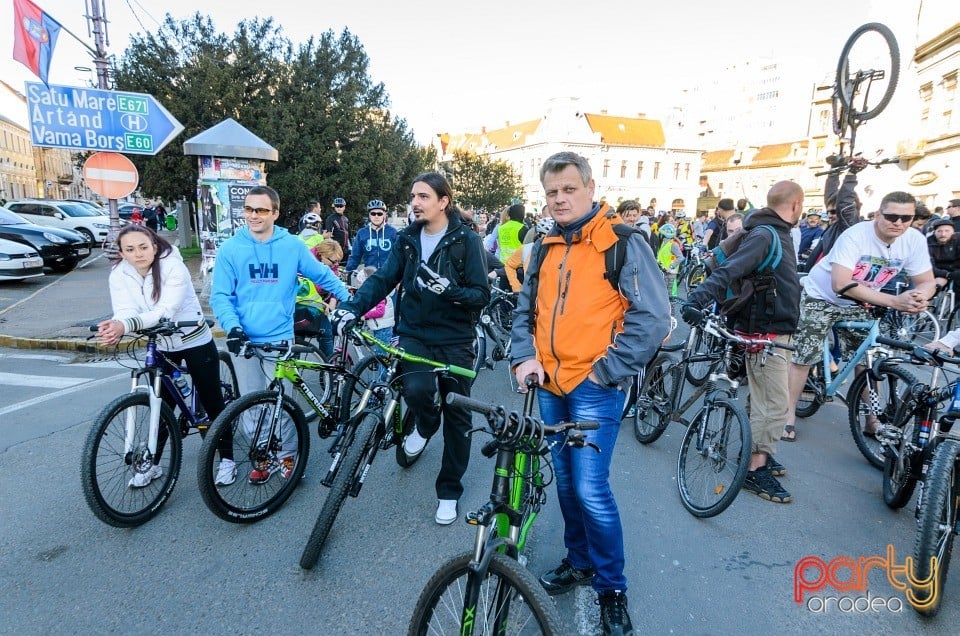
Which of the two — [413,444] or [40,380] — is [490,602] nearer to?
[413,444]

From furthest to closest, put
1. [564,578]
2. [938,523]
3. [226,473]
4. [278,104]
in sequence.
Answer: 1. [278,104]
2. [226,473]
3. [564,578]
4. [938,523]

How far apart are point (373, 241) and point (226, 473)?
13.8 ft

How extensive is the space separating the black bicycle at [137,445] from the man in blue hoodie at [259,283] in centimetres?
29

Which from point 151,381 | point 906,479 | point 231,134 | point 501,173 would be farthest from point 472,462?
point 501,173

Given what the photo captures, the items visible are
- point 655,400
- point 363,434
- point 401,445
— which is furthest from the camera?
point 655,400

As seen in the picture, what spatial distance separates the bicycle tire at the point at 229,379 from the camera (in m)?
4.21

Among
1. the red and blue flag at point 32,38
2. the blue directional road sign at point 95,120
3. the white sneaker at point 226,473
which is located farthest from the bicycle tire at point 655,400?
the red and blue flag at point 32,38

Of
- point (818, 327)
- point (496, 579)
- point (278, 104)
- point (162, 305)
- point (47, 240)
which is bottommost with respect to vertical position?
point (496, 579)

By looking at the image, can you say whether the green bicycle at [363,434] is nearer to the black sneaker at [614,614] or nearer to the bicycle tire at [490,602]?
the bicycle tire at [490,602]

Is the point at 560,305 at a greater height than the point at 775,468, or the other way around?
the point at 560,305

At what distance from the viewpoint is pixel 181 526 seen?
334cm

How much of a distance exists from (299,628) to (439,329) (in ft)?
5.79

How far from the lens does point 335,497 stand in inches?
114

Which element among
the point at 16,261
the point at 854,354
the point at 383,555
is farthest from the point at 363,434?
the point at 16,261
